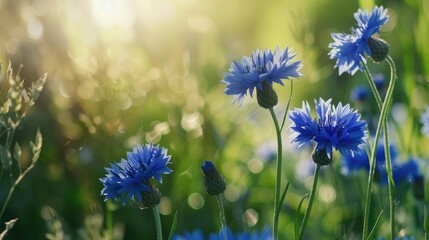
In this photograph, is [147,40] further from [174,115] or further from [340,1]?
[340,1]

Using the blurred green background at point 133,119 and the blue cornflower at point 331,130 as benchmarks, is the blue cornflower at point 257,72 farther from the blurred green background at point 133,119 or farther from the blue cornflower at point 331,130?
the blurred green background at point 133,119

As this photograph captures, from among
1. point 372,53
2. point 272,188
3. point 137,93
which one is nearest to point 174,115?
point 137,93

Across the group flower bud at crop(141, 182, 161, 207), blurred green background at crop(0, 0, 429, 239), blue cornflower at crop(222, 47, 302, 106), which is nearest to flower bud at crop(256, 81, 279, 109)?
blue cornflower at crop(222, 47, 302, 106)

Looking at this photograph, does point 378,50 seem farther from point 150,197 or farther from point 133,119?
point 133,119

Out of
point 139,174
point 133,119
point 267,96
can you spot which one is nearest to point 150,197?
point 139,174

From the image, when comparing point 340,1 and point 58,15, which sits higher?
point 340,1

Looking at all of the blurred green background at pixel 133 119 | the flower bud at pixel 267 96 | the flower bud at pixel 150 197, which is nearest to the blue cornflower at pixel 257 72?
the flower bud at pixel 267 96
